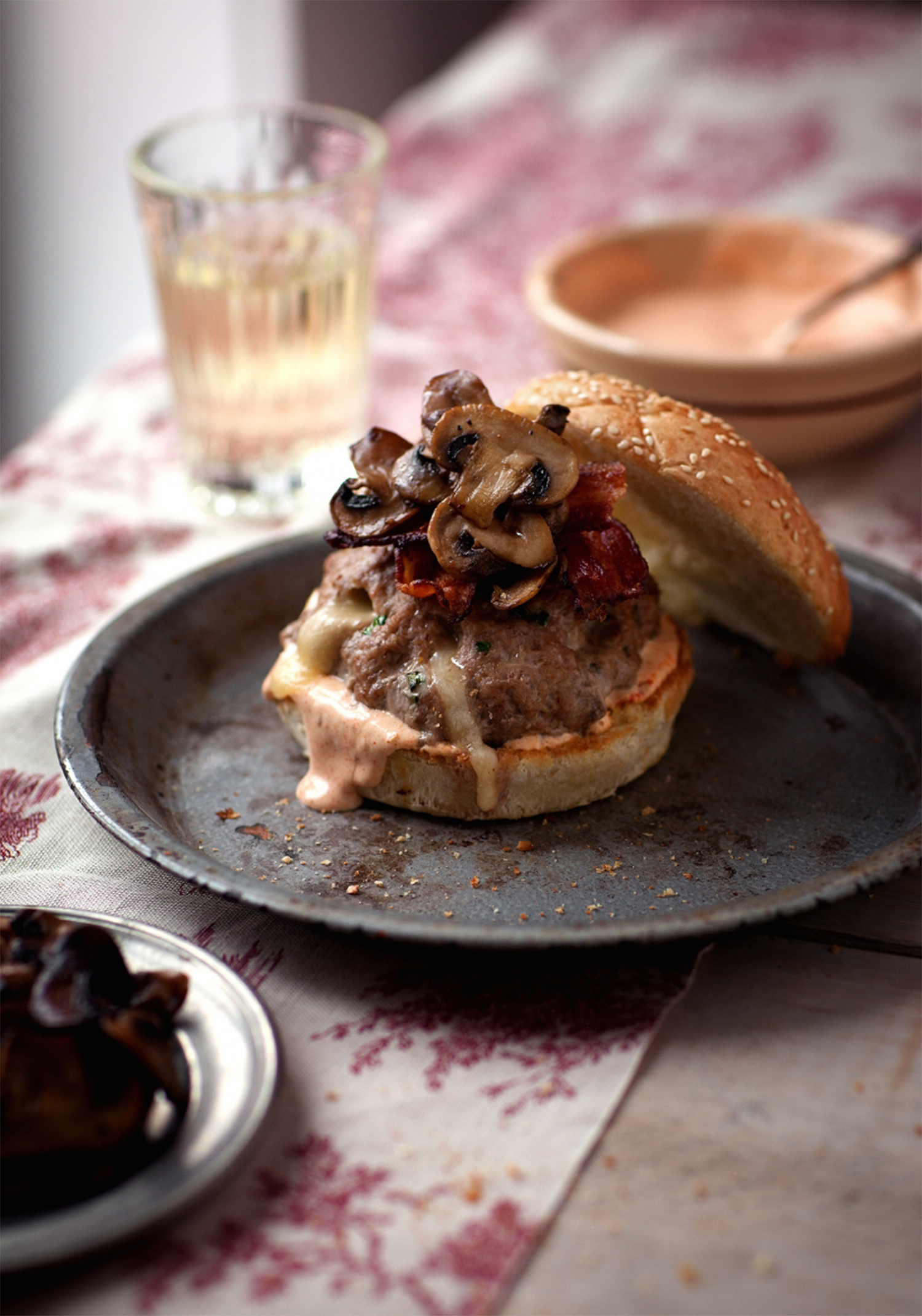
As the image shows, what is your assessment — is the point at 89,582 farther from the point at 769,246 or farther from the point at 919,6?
the point at 919,6

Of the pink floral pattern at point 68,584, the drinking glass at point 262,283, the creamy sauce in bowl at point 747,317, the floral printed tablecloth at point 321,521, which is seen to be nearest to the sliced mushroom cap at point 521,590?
the floral printed tablecloth at point 321,521

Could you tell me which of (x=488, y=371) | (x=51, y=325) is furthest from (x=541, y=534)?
(x=51, y=325)

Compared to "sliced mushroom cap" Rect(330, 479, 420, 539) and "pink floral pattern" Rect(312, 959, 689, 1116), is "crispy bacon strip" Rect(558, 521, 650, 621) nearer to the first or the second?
"sliced mushroom cap" Rect(330, 479, 420, 539)

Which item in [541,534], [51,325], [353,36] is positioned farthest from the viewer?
[353,36]

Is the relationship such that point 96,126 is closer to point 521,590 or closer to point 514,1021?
point 521,590

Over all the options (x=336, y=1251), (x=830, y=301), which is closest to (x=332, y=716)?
(x=336, y=1251)

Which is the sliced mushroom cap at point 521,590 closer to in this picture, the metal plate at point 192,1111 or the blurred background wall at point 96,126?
the metal plate at point 192,1111
